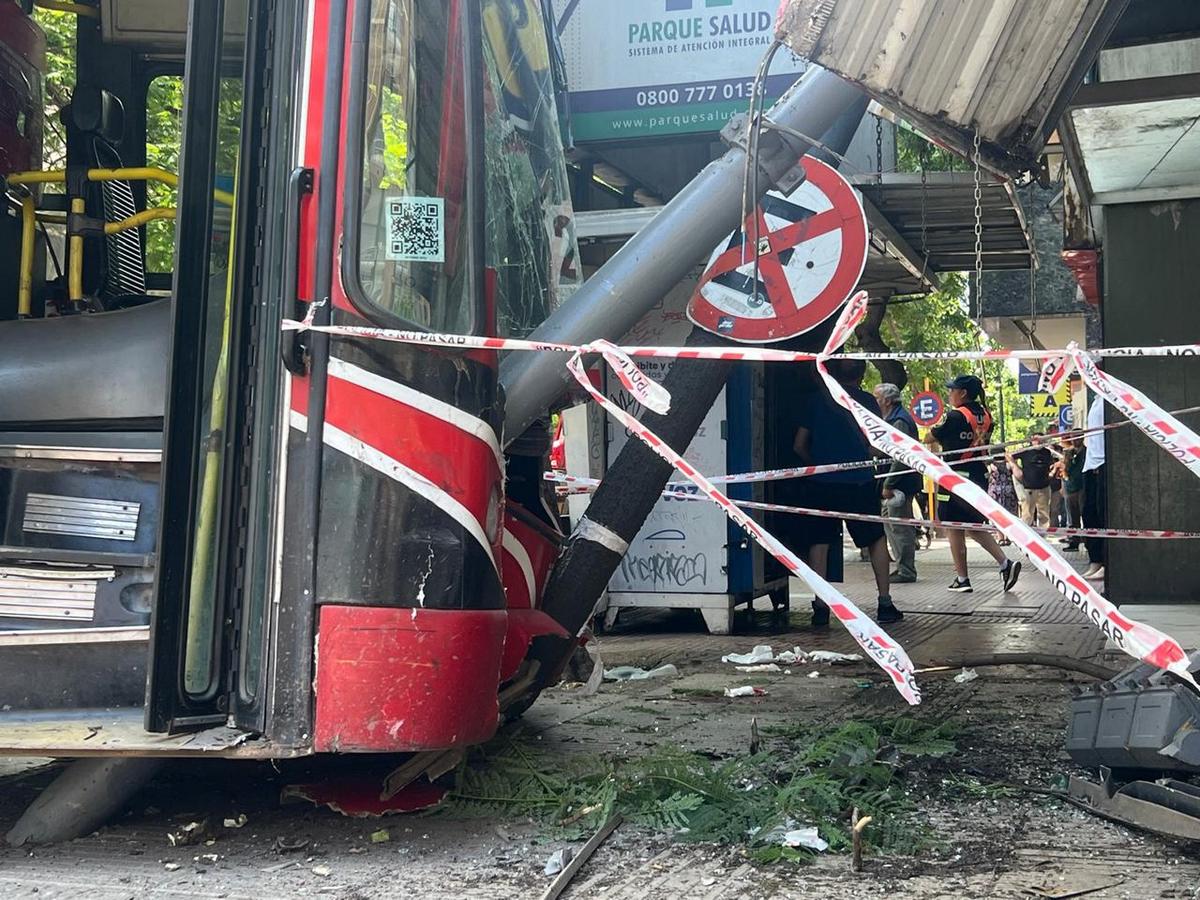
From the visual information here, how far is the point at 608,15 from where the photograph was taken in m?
9.85

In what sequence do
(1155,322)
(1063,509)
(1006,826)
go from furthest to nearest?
(1063,509), (1155,322), (1006,826)

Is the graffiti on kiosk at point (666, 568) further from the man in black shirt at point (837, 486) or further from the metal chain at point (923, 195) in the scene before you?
the metal chain at point (923, 195)

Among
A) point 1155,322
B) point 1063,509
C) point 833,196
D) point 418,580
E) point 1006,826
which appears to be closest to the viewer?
point 418,580

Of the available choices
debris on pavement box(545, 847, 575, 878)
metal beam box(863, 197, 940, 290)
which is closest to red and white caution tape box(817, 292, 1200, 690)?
debris on pavement box(545, 847, 575, 878)

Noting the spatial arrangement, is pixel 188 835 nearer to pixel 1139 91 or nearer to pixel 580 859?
pixel 580 859

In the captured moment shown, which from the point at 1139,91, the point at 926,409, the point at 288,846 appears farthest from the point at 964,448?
the point at 926,409

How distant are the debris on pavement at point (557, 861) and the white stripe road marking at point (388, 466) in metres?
0.98

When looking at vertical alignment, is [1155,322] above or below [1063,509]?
above

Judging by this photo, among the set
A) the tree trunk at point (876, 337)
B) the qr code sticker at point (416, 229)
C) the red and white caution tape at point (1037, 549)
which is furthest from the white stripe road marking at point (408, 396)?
the tree trunk at point (876, 337)

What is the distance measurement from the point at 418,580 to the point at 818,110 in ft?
7.68

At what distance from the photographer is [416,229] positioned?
12.4 ft

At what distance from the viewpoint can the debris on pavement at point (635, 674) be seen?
7226 millimetres

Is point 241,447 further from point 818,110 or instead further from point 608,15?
point 608,15

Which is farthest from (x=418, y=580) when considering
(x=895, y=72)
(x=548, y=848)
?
(x=895, y=72)
